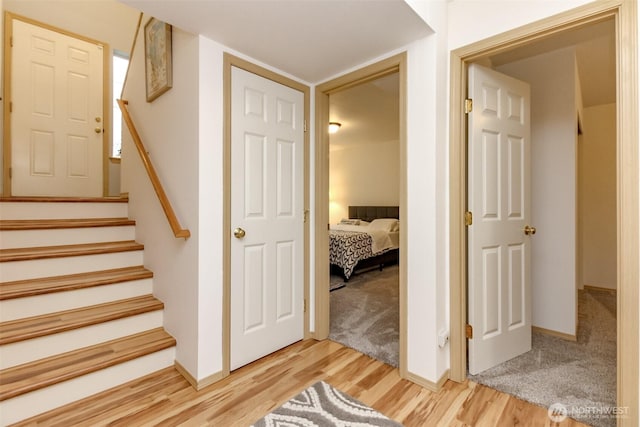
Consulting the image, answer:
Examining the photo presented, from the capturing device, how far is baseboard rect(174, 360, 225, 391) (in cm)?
176

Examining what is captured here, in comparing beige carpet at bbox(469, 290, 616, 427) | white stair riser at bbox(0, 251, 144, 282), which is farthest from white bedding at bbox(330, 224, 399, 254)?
white stair riser at bbox(0, 251, 144, 282)

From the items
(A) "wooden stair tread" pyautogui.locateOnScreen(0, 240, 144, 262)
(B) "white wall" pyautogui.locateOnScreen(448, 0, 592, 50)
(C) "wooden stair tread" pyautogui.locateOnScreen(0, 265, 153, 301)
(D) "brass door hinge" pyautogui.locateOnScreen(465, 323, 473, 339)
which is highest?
(B) "white wall" pyautogui.locateOnScreen(448, 0, 592, 50)

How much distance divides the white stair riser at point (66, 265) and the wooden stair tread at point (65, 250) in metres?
0.04

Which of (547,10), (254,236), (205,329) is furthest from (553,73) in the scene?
(205,329)

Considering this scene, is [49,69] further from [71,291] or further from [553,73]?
[553,73]

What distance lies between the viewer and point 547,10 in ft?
5.09

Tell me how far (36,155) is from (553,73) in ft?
17.3

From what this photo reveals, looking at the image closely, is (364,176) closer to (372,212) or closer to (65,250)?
(372,212)

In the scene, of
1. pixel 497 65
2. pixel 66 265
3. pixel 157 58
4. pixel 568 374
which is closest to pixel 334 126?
pixel 497 65

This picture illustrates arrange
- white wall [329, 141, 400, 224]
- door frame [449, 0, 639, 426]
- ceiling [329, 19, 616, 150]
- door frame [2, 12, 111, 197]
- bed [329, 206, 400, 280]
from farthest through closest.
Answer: white wall [329, 141, 400, 224], bed [329, 206, 400, 280], door frame [2, 12, 111, 197], ceiling [329, 19, 616, 150], door frame [449, 0, 639, 426]

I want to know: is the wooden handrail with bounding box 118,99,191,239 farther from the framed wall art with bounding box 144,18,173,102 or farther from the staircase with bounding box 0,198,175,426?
the staircase with bounding box 0,198,175,426

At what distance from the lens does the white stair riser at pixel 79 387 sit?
4.77 feet

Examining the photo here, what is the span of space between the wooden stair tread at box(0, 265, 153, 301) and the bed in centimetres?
257

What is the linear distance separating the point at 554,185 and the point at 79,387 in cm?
357
